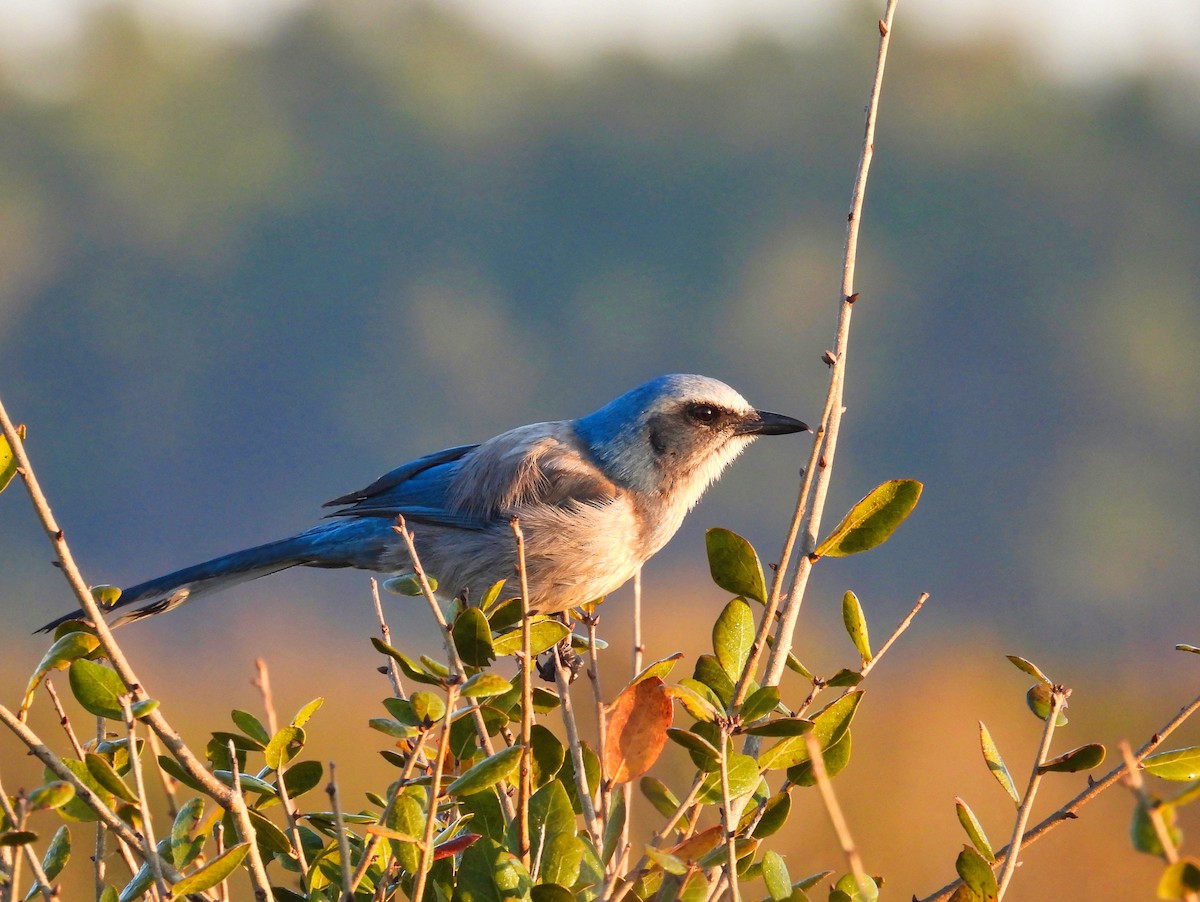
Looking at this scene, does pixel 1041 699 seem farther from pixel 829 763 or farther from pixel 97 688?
pixel 97 688

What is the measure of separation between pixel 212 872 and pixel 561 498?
2.47 meters

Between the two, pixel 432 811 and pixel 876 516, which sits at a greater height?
pixel 876 516

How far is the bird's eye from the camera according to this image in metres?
3.99

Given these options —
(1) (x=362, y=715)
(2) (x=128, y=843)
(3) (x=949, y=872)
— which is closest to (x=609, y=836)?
(2) (x=128, y=843)

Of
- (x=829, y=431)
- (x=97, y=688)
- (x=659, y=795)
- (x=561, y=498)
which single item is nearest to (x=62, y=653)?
(x=97, y=688)

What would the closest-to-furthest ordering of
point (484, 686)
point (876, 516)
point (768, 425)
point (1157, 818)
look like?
point (1157, 818), point (484, 686), point (876, 516), point (768, 425)

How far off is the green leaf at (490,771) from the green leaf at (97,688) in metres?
0.46

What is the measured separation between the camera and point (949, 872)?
6.35 meters

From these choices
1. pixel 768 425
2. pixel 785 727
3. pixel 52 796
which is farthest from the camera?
pixel 768 425

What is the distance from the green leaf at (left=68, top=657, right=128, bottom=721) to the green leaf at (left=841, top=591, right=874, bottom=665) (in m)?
1.09

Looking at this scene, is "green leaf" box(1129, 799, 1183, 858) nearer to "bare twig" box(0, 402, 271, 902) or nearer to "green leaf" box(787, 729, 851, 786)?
"green leaf" box(787, 729, 851, 786)

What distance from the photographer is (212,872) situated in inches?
54.9

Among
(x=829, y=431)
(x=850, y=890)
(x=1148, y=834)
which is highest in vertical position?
(x=829, y=431)

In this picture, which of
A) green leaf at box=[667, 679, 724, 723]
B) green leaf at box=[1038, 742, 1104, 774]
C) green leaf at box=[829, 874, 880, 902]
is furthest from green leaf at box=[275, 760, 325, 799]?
green leaf at box=[1038, 742, 1104, 774]
